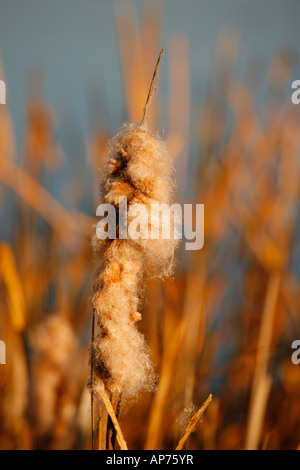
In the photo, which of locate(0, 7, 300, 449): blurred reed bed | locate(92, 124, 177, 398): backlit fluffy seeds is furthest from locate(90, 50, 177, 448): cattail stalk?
locate(0, 7, 300, 449): blurred reed bed

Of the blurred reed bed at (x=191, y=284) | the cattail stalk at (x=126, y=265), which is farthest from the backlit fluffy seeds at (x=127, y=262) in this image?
the blurred reed bed at (x=191, y=284)

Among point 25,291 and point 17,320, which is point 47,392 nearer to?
point 17,320

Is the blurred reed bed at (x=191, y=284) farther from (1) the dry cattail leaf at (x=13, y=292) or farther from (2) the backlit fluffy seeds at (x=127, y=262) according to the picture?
(2) the backlit fluffy seeds at (x=127, y=262)

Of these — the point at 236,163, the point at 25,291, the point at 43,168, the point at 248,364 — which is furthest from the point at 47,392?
the point at 236,163

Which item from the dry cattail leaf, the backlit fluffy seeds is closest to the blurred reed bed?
the dry cattail leaf

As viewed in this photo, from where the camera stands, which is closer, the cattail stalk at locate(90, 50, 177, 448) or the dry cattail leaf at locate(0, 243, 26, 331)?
the cattail stalk at locate(90, 50, 177, 448)

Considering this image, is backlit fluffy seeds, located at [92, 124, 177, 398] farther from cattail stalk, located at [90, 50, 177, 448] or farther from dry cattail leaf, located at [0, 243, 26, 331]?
dry cattail leaf, located at [0, 243, 26, 331]
